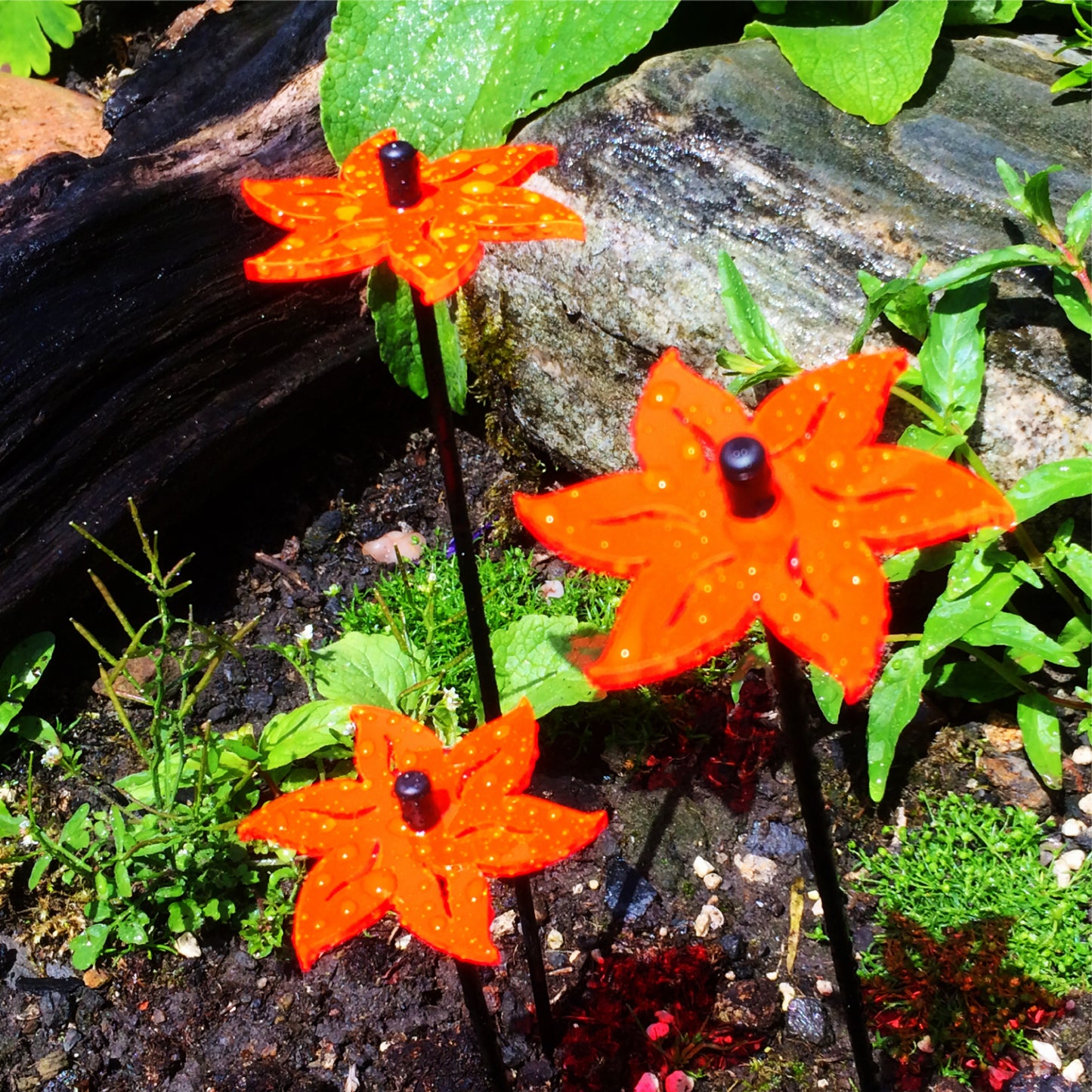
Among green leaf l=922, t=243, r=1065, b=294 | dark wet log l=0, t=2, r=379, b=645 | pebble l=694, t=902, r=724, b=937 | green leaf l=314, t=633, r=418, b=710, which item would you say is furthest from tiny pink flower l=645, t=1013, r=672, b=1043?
dark wet log l=0, t=2, r=379, b=645

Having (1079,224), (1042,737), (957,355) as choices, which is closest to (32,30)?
(957,355)

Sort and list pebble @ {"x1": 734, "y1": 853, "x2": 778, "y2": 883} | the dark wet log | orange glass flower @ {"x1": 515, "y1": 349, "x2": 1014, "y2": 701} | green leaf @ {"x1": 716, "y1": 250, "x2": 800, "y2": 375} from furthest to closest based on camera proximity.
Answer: the dark wet log < pebble @ {"x1": 734, "y1": 853, "x2": 778, "y2": 883} < green leaf @ {"x1": 716, "y1": 250, "x2": 800, "y2": 375} < orange glass flower @ {"x1": 515, "y1": 349, "x2": 1014, "y2": 701}

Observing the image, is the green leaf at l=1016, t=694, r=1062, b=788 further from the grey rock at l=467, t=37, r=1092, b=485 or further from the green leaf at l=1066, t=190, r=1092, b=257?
the green leaf at l=1066, t=190, r=1092, b=257

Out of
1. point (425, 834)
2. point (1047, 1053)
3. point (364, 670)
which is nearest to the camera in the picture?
point (425, 834)

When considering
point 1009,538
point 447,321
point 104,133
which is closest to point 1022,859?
point 1009,538

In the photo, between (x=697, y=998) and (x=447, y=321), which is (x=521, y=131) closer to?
(x=447, y=321)

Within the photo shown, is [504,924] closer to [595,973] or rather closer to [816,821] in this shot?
[595,973]

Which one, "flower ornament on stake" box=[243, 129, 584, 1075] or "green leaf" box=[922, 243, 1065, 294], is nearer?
"flower ornament on stake" box=[243, 129, 584, 1075]
